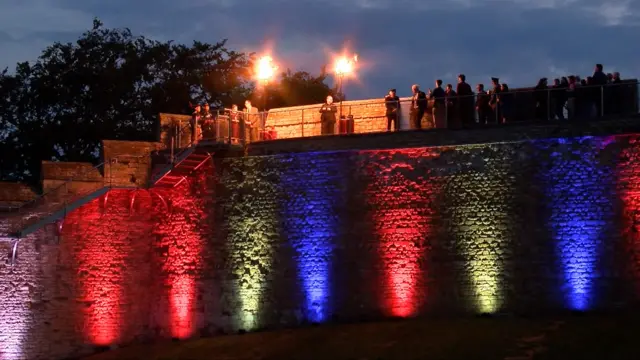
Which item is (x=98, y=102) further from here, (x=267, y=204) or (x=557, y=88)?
(x=557, y=88)

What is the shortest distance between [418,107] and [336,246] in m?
4.31

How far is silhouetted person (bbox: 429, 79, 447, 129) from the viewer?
3262cm

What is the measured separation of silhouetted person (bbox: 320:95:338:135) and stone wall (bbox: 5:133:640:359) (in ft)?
3.29

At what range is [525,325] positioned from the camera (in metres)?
29.9

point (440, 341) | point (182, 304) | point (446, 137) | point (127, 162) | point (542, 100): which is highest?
point (542, 100)

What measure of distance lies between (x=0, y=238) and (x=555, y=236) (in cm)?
1544

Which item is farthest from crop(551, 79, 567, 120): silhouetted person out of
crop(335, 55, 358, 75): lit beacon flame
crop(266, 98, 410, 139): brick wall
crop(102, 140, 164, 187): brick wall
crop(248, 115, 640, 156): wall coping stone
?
crop(102, 140, 164, 187): brick wall

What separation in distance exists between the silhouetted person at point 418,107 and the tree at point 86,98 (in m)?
22.6

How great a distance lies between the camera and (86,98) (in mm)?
55219

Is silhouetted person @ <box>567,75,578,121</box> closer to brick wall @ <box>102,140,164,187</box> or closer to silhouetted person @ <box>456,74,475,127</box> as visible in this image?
silhouetted person @ <box>456,74,475,127</box>

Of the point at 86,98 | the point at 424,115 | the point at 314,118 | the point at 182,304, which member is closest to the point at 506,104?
the point at 424,115

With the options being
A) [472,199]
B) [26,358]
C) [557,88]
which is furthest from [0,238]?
[557,88]

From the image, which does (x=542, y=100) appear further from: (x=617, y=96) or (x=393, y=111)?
(x=393, y=111)

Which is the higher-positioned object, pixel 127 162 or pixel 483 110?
pixel 483 110
